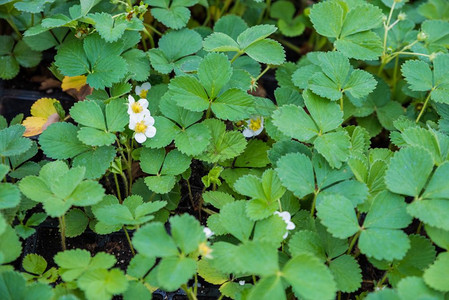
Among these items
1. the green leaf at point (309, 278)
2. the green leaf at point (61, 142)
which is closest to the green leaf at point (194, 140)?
the green leaf at point (61, 142)

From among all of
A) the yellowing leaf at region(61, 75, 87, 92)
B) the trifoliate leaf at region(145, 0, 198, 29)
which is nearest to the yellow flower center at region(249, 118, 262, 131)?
the trifoliate leaf at region(145, 0, 198, 29)

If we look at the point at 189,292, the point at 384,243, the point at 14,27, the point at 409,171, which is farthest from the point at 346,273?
the point at 14,27

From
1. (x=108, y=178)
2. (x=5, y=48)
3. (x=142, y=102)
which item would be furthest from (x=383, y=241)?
(x=5, y=48)

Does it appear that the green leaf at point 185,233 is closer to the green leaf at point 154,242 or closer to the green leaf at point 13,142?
the green leaf at point 154,242

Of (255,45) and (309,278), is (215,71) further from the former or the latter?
(309,278)

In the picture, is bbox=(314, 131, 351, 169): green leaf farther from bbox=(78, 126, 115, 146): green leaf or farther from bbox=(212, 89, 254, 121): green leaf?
bbox=(78, 126, 115, 146): green leaf

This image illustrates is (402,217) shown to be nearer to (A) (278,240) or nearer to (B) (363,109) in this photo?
(A) (278,240)

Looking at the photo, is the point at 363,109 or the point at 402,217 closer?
the point at 402,217
